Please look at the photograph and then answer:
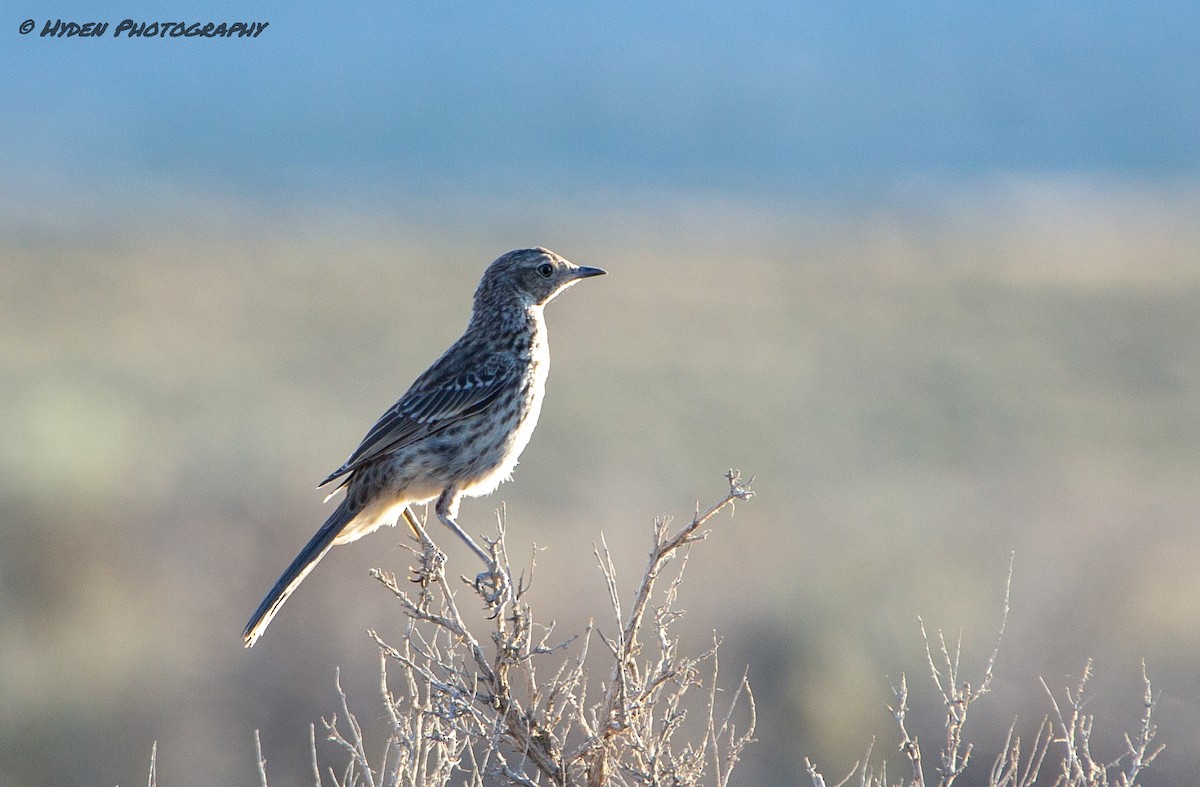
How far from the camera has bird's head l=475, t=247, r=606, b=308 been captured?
32.0ft

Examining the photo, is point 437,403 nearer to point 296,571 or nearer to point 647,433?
point 296,571

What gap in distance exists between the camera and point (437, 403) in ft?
29.5

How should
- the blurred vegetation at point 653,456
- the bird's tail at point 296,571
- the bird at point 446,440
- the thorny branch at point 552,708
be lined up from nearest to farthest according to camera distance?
the thorny branch at point 552,708, the bird's tail at point 296,571, the bird at point 446,440, the blurred vegetation at point 653,456

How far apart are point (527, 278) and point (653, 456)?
23191 mm

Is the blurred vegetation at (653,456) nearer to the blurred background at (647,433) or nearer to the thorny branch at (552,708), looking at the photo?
the blurred background at (647,433)

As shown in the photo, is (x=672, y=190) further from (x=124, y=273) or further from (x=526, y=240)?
(x=124, y=273)

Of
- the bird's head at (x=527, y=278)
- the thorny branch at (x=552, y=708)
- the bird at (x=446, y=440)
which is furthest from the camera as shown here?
the bird's head at (x=527, y=278)

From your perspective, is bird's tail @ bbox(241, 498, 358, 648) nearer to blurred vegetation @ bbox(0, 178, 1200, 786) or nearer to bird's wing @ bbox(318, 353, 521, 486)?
bird's wing @ bbox(318, 353, 521, 486)

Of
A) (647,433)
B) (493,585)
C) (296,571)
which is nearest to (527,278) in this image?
(296,571)

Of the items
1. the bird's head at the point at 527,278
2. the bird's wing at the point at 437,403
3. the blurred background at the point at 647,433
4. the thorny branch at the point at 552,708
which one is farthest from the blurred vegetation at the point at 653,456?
the thorny branch at the point at 552,708

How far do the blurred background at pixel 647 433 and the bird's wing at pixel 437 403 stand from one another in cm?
130

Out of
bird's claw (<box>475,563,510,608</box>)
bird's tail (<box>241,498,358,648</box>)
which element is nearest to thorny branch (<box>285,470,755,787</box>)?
bird's claw (<box>475,563,510,608</box>)

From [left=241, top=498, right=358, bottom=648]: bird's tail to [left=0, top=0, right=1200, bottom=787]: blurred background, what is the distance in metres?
1.62

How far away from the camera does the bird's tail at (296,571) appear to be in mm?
7852
